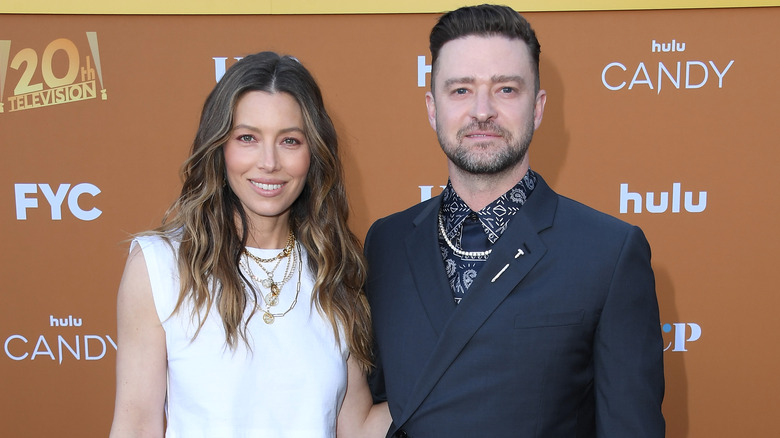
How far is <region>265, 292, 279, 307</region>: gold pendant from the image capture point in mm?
1758

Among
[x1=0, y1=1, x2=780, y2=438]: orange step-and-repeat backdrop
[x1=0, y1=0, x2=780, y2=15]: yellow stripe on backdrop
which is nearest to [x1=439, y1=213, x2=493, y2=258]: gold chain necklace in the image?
[x1=0, y1=1, x2=780, y2=438]: orange step-and-repeat backdrop

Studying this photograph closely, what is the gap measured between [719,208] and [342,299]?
1787mm

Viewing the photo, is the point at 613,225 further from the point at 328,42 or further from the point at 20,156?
the point at 20,156

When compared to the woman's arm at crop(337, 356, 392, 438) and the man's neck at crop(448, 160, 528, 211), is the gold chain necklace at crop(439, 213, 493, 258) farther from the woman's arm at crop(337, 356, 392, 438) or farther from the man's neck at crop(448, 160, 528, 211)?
the woman's arm at crop(337, 356, 392, 438)

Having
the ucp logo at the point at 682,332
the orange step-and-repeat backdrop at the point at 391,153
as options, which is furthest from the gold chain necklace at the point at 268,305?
the ucp logo at the point at 682,332

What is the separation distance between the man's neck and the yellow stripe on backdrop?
1.30 meters

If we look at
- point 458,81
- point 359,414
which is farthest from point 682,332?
point 458,81

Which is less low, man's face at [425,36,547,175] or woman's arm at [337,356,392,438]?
man's face at [425,36,547,175]

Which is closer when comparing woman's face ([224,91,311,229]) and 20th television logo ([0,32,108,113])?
woman's face ([224,91,311,229])

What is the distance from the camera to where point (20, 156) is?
2721 mm

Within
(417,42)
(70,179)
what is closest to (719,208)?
(417,42)

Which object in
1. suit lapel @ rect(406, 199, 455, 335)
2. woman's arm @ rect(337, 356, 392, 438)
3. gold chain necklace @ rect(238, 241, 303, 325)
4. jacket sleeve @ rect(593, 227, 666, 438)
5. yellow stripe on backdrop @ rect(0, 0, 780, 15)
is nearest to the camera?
jacket sleeve @ rect(593, 227, 666, 438)

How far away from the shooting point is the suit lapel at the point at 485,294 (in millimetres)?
1429

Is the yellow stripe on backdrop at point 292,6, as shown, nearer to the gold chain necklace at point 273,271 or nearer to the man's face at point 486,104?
the man's face at point 486,104
